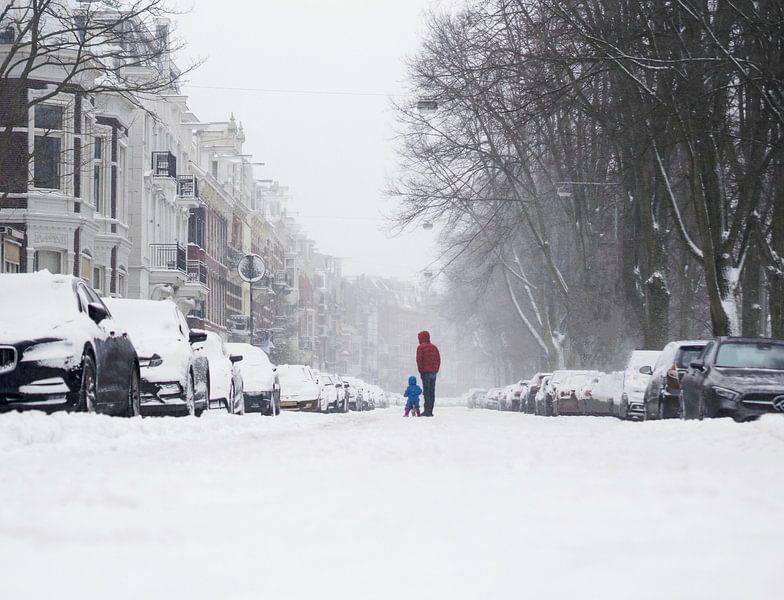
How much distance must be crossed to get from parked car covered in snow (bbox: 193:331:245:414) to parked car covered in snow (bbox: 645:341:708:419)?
7.70 meters

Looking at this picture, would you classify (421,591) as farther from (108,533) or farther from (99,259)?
(99,259)

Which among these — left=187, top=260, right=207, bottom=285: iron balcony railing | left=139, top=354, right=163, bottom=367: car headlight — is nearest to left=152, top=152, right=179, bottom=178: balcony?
left=187, top=260, right=207, bottom=285: iron balcony railing

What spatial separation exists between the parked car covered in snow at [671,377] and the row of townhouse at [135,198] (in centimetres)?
1104

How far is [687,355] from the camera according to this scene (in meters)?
24.8

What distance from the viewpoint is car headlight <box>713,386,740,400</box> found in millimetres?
19594

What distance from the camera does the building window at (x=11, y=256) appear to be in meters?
42.0

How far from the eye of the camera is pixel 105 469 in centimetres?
936

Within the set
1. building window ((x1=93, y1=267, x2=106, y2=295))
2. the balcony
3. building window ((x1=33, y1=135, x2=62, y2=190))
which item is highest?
the balcony

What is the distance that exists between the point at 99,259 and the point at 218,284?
3407 cm

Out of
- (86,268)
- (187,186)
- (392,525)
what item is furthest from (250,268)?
(392,525)

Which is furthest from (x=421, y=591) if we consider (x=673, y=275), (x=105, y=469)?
(x=673, y=275)

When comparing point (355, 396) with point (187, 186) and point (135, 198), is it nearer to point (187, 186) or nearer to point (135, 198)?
point (187, 186)

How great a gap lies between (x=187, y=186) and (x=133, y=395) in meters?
50.1

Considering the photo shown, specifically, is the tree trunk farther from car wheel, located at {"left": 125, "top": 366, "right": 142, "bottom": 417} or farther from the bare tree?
car wheel, located at {"left": 125, "top": 366, "right": 142, "bottom": 417}
